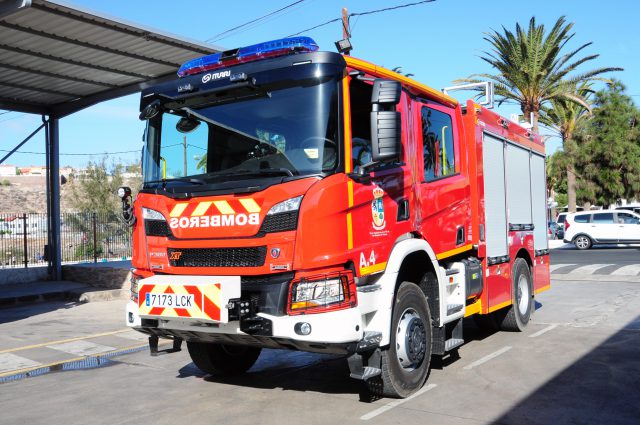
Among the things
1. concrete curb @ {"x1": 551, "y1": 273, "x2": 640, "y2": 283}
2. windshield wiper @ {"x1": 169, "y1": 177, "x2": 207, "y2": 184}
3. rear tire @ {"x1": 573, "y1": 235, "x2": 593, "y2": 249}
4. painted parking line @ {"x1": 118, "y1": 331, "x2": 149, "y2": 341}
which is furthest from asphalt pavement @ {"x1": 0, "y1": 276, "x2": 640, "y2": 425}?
rear tire @ {"x1": 573, "y1": 235, "x2": 593, "y2": 249}

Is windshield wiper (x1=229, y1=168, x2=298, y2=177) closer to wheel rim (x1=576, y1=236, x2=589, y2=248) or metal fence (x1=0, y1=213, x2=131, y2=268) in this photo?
metal fence (x1=0, y1=213, x2=131, y2=268)

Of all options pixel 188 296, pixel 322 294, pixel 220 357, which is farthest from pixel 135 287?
pixel 322 294

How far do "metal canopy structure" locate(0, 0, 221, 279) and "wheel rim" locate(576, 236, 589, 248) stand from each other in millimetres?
20706

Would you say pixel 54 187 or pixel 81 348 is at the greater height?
pixel 54 187

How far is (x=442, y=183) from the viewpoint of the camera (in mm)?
6648

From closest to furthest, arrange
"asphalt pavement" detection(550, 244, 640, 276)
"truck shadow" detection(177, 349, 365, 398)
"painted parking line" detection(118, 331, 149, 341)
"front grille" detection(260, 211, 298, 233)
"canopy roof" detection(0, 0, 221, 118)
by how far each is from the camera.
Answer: "front grille" detection(260, 211, 298, 233)
"truck shadow" detection(177, 349, 365, 398)
"painted parking line" detection(118, 331, 149, 341)
"canopy roof" detection(0, 0, 221, 118)
"asphalt pavement" detection(550, 244, 640, 276)

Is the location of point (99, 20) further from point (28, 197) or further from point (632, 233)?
point (28, 197)

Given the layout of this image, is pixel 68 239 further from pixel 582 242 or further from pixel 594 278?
pixel 582 242

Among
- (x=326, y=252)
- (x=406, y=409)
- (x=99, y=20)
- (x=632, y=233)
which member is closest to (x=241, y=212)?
(x=326, y=252)

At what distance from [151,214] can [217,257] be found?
0.85m

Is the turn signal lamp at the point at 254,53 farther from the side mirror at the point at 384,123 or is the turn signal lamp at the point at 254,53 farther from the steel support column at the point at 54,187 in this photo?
the steel support column at the point at 54,187

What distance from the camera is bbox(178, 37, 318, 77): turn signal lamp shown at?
206 inches

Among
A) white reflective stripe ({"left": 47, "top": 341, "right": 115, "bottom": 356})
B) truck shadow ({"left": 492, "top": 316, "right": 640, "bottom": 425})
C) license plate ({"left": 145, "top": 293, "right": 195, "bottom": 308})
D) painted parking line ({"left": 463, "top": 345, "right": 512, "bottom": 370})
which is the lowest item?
white reflective stripe ({"left": 47, "top": 341, "right": 115, "bottom": 356})

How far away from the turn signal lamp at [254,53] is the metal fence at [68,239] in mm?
12224
